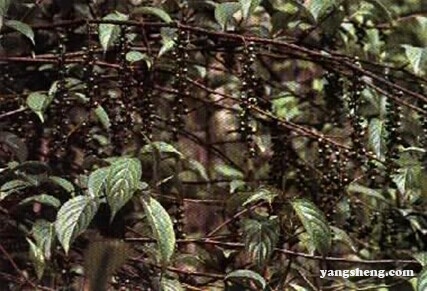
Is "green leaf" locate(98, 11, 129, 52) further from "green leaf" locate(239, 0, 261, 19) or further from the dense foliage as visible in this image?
"green leaf" locate(239, 0, 261, 19)

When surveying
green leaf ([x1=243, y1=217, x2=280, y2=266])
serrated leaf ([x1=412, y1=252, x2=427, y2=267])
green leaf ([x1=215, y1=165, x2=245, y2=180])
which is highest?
green leaf ([x1=243, y1=217, x2=280, y2=266])

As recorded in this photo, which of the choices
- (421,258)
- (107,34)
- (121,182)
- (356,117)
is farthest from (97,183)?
(421,258)

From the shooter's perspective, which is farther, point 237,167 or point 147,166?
point 237,167

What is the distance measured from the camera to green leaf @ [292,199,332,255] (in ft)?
3.67

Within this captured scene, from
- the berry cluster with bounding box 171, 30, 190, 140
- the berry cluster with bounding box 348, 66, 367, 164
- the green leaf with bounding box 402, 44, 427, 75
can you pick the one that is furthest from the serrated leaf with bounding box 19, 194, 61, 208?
the green leaf with bounding box 402, 44, 427, 75

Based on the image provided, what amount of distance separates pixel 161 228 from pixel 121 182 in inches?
3.0

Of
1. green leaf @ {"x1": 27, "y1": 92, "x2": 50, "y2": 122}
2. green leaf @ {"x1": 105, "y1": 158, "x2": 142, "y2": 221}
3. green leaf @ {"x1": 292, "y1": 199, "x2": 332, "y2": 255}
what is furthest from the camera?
green leaf @ {"x1": 27, "y1": 92, "x2": 50, "y2": 122}

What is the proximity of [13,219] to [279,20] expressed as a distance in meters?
0.53

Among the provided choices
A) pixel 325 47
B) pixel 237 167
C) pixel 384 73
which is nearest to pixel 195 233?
pixel 237 167

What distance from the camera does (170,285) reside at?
114 centimetres

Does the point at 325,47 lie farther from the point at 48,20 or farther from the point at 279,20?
the point at 48,20

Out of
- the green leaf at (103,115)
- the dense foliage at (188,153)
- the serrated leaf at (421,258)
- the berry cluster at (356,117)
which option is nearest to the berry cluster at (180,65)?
the dense foliage at (188,153)

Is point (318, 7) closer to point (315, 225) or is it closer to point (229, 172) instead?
point (315, 225)

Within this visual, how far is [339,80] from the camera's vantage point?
140 centimetres
